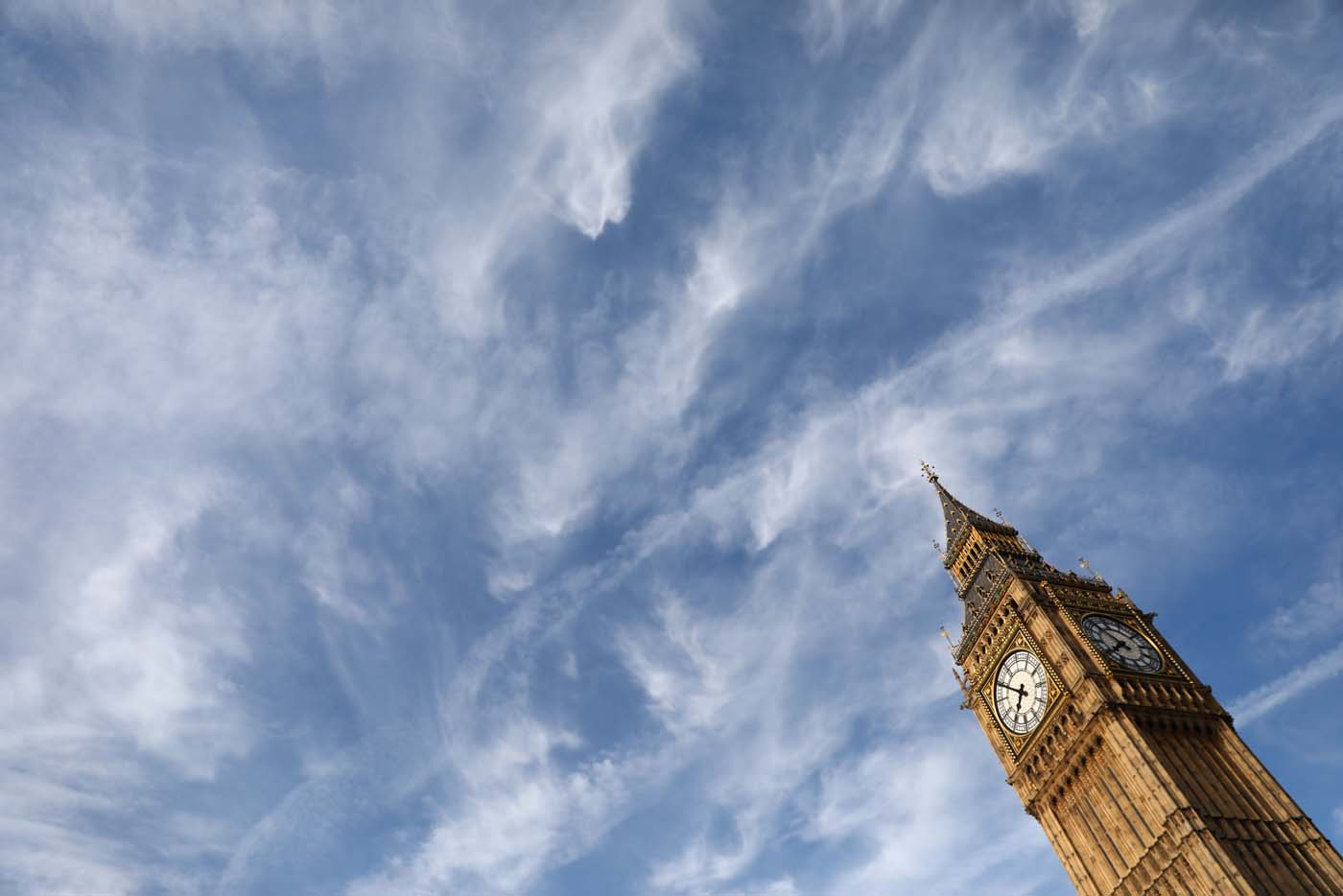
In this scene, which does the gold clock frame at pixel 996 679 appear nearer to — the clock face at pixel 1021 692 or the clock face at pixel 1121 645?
the clock face at pixel 1021 692

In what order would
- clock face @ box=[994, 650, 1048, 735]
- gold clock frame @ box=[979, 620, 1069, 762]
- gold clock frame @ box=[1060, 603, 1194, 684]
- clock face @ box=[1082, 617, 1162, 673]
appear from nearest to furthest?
gold clock frame @ box=[1060, 603, 1194, 684] → gold clock frame @ box=[979, 620, 1069, 762] → clock face @ box=[1082, 617, 1162, 673] → clock face @ box=[994, 650, 1048, 735]

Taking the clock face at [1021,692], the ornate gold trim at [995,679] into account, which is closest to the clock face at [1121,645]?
the ornate gold trim at [995,679]

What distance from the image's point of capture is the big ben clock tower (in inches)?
2650

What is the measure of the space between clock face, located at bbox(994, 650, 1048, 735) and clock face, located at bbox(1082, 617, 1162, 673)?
5.70 metres

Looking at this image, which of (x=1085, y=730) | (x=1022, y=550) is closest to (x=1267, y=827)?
(x=1085, y=730)

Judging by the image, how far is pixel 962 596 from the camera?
103 meters

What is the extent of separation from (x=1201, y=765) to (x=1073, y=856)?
13.0 metres

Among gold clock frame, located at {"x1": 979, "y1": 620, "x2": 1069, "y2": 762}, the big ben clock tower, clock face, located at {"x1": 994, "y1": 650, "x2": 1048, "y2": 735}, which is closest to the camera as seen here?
the big ben clock tower

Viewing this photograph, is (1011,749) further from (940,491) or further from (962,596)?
(940,491)

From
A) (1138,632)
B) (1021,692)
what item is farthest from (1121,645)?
(1021,692)

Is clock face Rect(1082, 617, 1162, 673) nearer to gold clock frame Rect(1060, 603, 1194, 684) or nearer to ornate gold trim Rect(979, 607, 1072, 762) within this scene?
gold clock frame Rect(1060, 603, 1194, 684)

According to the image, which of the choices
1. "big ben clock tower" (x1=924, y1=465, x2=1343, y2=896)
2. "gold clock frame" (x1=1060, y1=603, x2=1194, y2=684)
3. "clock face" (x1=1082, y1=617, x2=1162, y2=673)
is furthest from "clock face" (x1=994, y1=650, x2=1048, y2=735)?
"clock face" (x1=1082, y1=617, x2=1162, y2=673)

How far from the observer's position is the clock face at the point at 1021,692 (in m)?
83.8

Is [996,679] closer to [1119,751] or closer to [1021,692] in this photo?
[1021,692]
